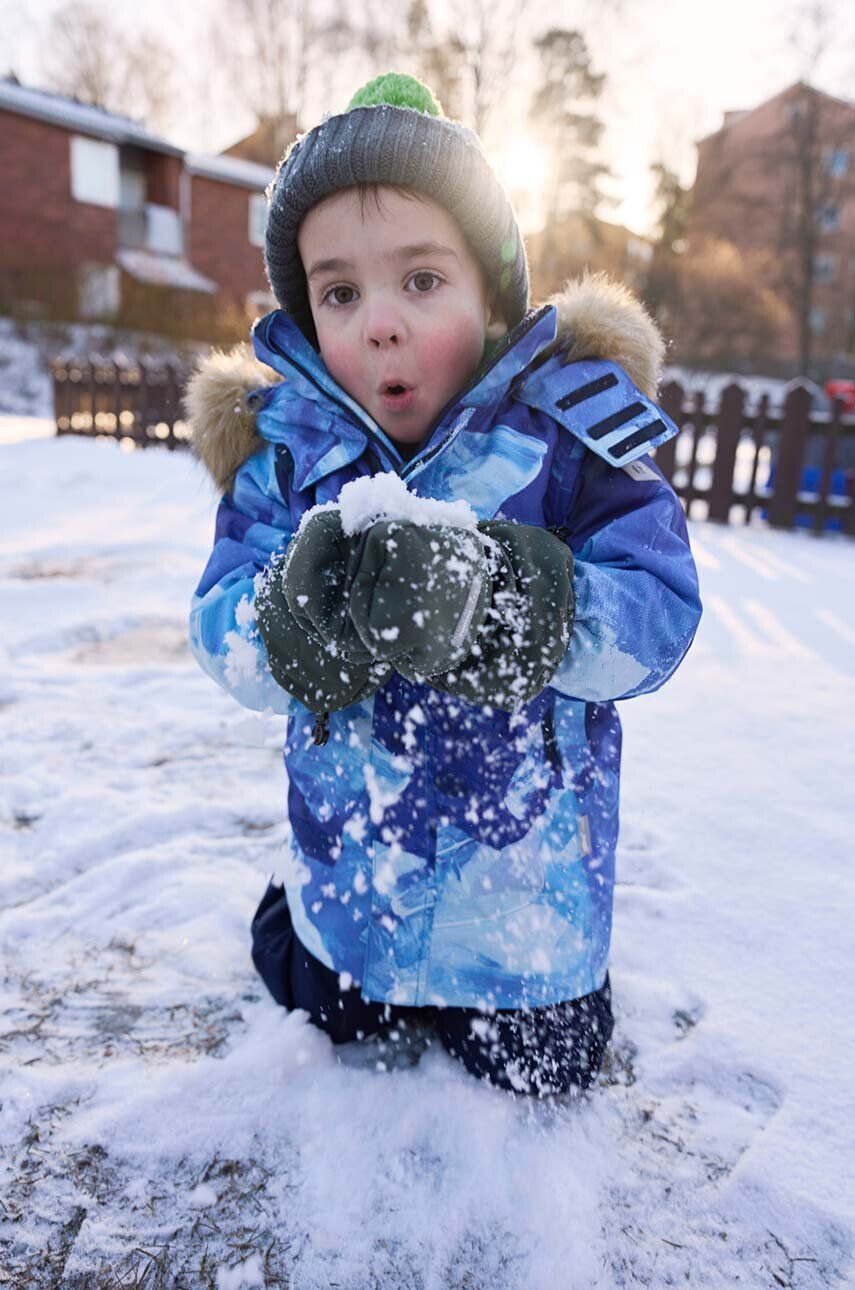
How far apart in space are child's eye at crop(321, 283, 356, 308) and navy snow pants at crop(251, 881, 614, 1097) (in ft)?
3.43

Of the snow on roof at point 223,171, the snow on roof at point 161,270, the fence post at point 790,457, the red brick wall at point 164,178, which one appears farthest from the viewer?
the snow on roof at point 223,171

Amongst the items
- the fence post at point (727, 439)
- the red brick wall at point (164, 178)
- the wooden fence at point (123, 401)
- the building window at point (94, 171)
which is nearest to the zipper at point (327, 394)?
the fence post at point (727, 439)

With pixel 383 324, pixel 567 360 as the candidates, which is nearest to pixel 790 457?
pixel 567 360

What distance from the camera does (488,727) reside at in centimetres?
126

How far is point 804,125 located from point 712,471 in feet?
65.7

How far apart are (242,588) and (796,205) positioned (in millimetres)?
32433

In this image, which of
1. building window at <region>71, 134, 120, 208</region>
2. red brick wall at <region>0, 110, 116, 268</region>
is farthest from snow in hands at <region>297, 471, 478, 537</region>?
building window at <region>71, 134, 120, 208</region>

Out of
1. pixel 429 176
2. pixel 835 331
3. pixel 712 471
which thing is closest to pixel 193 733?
pixel 429 176

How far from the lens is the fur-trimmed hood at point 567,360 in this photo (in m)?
1.36

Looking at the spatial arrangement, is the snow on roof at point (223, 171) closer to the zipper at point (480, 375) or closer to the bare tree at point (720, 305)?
the bare tree at point (720, 305)

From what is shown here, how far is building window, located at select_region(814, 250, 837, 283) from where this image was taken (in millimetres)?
35375

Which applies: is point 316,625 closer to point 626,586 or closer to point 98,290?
point 626,586

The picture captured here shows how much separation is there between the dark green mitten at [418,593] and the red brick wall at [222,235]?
28278mm

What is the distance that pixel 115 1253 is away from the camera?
107 centimetres
